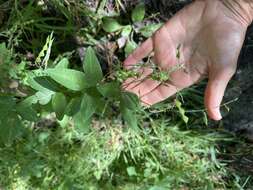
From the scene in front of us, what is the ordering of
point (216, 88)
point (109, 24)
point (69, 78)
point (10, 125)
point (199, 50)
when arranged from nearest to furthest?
1. point (69, 78)
2. point (10, 125)
3. point (216, 88)
4. point (199, 50)
5. point (109, 24)

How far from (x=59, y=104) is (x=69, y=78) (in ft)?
0.27

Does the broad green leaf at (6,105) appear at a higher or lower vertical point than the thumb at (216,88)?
higher

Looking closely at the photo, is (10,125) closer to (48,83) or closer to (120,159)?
(48,83)

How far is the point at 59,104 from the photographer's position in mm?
1011

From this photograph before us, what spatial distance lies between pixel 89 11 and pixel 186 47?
0.42 m

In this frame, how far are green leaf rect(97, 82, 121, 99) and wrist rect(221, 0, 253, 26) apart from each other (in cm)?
64

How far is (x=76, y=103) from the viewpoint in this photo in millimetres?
1017

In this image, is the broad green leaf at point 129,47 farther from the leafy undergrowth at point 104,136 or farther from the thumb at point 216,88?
the thumb at point 216,88

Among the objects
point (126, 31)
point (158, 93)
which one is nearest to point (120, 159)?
point (158, 93)

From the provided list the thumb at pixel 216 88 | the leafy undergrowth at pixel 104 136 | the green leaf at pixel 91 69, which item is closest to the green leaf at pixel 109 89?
the green leaf at pixel 91 69

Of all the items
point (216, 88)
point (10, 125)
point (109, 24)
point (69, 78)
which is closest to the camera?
point (69, 78)

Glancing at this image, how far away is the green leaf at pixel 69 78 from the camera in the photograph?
37.5 inches

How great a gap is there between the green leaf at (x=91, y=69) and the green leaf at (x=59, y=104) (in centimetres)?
8

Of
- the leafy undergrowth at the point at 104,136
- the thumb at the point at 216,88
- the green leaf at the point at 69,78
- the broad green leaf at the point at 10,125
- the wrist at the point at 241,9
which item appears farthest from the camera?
the leafy undergrowth at the point at 104,136
